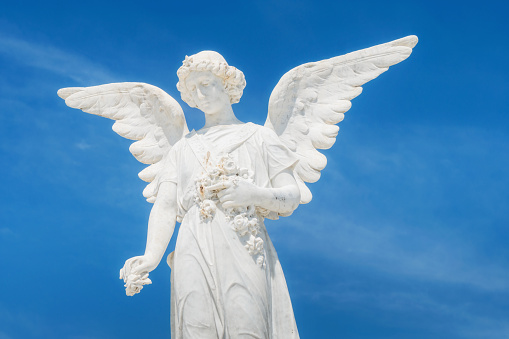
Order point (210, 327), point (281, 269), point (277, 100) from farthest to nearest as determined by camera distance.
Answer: point (277, 100) < point (281, 269) < point (210, 327)

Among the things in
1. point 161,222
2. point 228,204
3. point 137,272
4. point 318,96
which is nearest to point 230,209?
point 228,204

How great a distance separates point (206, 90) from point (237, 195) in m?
1.17

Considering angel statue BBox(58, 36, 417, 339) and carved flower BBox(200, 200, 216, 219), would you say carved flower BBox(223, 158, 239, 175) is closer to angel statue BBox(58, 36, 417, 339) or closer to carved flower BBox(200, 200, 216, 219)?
angel statue BBox(58, 36, 417, 339)

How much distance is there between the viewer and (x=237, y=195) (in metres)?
7.55

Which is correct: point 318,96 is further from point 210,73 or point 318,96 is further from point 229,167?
point 229,167

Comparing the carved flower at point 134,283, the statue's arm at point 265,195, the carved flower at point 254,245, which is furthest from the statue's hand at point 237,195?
the carved flower at point 134,283

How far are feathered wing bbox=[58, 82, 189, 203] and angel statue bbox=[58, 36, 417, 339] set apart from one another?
0.03 ft

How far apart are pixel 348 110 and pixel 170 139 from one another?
1889 millimetres

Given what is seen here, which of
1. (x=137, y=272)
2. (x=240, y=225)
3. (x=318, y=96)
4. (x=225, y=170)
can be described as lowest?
(x=137, y=272)

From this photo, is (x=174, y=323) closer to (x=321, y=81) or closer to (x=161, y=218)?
(x=161, y=218)

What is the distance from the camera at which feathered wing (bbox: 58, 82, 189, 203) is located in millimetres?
8805

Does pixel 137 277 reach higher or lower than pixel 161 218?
lower

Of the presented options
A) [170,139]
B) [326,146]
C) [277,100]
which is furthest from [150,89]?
[326,146]

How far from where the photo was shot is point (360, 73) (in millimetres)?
8695
